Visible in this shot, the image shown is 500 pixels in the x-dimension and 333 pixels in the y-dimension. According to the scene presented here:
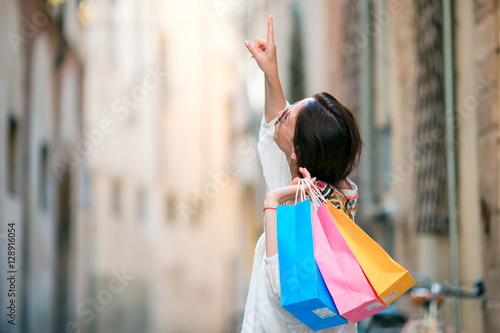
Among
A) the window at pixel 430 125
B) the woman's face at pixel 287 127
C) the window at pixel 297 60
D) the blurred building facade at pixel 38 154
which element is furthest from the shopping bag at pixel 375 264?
the window at pixel 297 60

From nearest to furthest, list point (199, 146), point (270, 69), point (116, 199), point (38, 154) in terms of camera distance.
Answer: point (270, 69) → point (38, 154) → point (116, 199) → point (199, 146)

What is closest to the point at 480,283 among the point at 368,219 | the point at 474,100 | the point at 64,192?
the point at 474,100

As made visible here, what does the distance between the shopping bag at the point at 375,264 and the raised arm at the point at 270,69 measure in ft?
1.39

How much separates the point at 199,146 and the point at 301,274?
9.40 meters

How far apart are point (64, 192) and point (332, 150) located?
322 inches

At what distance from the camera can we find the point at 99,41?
1091 centimetres

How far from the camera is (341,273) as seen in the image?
5.57 ft

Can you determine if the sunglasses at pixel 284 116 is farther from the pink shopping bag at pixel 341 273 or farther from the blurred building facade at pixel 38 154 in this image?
the blurred building facade at pixel 38 154

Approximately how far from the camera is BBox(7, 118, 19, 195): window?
6.61 meters

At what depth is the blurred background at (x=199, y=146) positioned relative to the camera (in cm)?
554

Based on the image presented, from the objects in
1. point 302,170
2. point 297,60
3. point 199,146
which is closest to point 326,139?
point 302,170

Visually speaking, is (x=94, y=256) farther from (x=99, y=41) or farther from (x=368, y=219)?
(x=368, y=219)

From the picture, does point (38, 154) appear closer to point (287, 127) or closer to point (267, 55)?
point (267, 55)

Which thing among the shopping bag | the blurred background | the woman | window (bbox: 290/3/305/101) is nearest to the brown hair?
the woman
